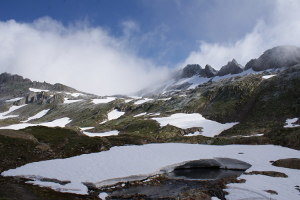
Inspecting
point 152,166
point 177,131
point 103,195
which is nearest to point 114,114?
point 177,131

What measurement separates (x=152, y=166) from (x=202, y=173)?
6519 mm

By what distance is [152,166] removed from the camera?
34.2m

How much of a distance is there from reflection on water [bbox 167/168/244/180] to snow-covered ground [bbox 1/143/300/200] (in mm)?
1552

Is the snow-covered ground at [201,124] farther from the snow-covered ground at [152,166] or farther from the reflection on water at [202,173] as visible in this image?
the reflection on water at [202,173]

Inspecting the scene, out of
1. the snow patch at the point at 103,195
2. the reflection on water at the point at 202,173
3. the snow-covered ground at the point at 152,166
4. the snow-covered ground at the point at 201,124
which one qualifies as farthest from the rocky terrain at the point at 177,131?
the reflection on water at the point at 202,173

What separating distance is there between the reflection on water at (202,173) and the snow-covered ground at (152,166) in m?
1.55

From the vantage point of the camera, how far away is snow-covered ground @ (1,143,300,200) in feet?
84.2

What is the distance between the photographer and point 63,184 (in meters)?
26.9

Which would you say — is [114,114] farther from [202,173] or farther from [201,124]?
[202,173]

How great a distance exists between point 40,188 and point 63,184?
2.25 metres

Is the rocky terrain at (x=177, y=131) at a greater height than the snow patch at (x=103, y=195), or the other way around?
the rocky terrain at (x=177, y=131)

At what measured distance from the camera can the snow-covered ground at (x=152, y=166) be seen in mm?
25655

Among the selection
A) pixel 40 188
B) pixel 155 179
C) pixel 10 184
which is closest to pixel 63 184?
pixel 40 188

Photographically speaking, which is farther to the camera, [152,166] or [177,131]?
[177,131]
